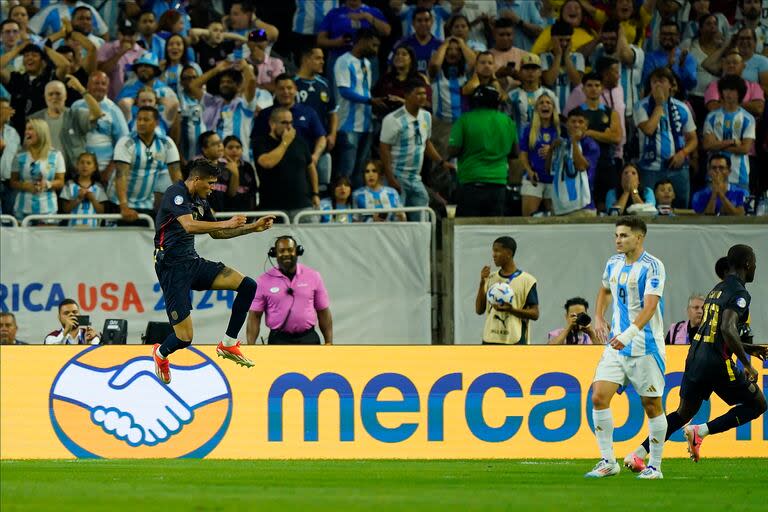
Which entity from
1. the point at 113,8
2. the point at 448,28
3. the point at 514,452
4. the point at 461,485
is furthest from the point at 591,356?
the point at 113,8

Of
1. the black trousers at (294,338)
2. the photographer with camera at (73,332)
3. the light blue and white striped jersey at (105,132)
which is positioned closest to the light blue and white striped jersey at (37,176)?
the light blue and white striped jersey at (105,132)

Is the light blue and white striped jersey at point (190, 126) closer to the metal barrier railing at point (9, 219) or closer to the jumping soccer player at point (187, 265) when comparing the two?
the metal barrier railing at point (9, 219)

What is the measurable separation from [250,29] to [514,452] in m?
8.17

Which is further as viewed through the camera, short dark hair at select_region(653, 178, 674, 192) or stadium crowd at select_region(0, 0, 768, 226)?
short dark hair at select_region(653, 178, 674, 192)

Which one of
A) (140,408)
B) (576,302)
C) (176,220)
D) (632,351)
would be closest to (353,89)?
(576,302)

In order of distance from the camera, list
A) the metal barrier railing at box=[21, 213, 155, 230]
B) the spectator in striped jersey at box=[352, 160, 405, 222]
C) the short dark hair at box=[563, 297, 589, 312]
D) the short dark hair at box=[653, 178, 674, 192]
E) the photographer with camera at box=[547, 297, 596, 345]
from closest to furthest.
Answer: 1. the photographer with camera at box=[547, 297, 596, 345]
2. the short dark hair at box=[563, 297, 589, 312]
3. the metal barrier railing at box=[21, 213, 155, 230]
4. the spectator in striped jersey at box=[352, 160, 405, 222]
5. the short dark hair at box=[653, 178, 674, 192]

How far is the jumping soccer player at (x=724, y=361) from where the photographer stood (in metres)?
12.6

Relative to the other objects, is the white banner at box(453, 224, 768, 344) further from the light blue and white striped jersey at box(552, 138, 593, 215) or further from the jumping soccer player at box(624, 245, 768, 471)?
the jumping soccer player at box(624, 245, 768, 471)

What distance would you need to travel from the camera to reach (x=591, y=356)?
1541 centimetres

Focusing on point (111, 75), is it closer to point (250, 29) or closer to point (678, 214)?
point (250, 29)

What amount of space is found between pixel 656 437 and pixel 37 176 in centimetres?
941

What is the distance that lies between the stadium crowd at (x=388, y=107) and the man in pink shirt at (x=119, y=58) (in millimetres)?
36

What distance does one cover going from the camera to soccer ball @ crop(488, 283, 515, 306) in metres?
15.9

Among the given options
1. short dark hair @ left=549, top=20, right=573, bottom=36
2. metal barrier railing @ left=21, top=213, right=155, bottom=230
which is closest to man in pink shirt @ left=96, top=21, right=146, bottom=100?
metal barrier railing @ left=21, top=213, right=155, bottom=230
